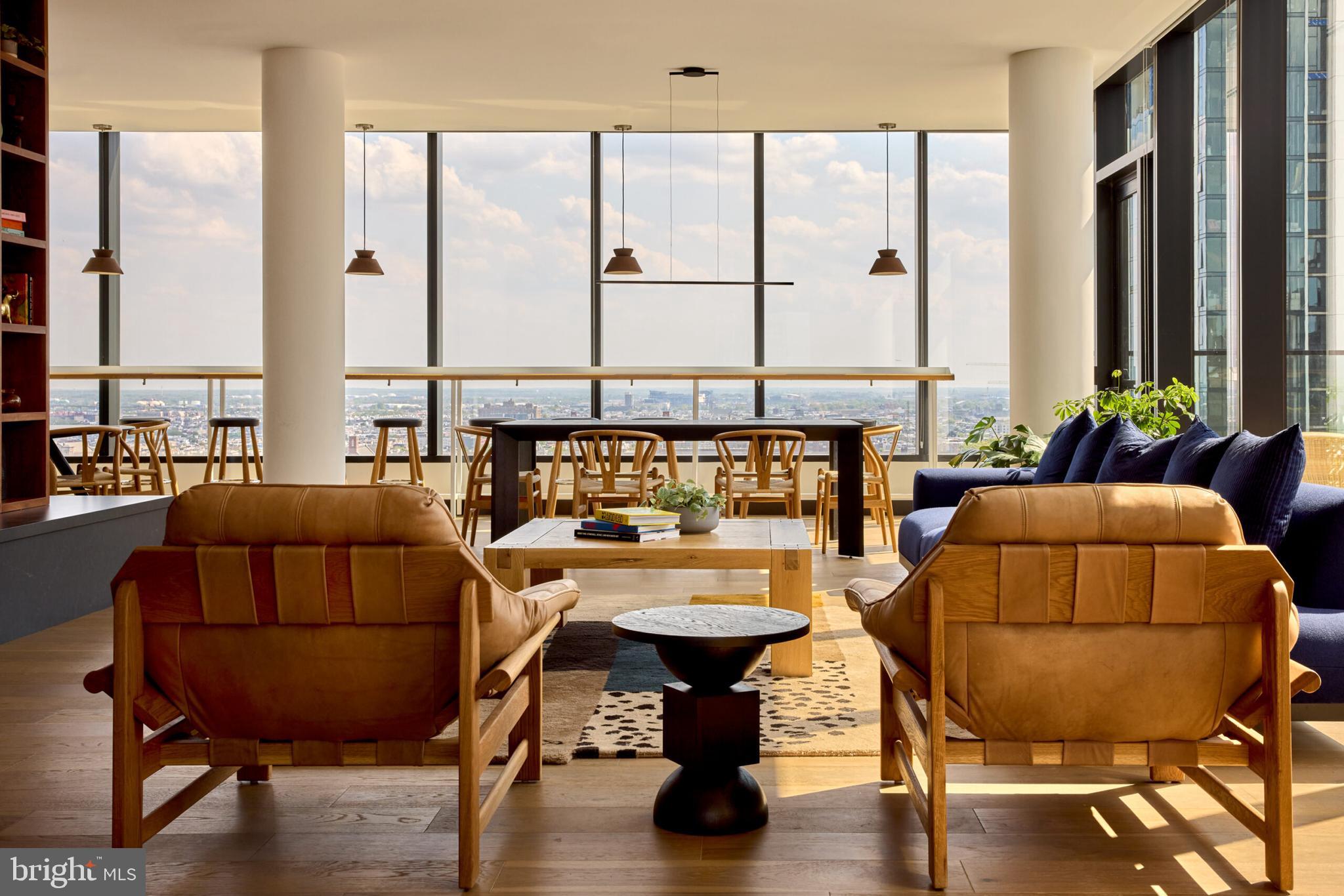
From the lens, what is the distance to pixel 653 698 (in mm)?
3629

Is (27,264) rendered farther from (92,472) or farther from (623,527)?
(623,527)

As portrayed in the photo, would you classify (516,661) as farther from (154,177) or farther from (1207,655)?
(154,177)

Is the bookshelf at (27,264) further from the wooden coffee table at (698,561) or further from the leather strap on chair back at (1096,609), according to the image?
the leather strap on chair back at (1096,609)

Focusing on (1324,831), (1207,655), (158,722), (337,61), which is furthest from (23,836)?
(337,61)

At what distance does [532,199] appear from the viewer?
969cm

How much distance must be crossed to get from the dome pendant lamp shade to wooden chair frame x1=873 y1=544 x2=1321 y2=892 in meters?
8.25

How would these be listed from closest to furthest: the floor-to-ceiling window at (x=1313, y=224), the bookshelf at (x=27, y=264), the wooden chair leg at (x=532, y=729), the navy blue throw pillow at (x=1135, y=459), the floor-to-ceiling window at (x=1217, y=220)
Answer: the wooden chair leg at (x=532, y=729) < the navy blue throw pillow at (x=1135, y=459) < the floor-to-ceiling window at (x=1313, y=224) < the bookshelf at (x=27, y=264) < the floor-to-ceiling window at (x=1217, y=220)

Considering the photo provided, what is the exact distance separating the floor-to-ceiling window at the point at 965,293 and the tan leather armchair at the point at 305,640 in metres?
7.81

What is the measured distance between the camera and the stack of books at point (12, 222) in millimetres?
5340

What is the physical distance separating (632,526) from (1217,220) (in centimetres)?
413

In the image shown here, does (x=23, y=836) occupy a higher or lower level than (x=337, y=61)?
lower

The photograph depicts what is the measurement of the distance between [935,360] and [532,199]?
12.1ft

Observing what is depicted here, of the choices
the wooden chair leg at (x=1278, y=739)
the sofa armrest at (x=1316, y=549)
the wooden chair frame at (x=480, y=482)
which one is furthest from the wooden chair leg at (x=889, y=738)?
the wooden chair frame at (x=480, y=482)

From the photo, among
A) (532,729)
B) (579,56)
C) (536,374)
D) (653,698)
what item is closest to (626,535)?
(653,698)
